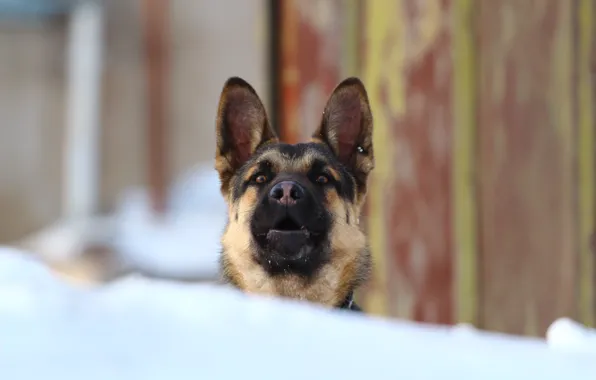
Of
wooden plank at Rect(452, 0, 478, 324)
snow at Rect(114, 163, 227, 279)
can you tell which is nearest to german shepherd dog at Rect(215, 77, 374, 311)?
wooden plank at Rect(452, 0, 478, 324)

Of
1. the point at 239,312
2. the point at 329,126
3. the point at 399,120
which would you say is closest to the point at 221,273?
the point at 329,126

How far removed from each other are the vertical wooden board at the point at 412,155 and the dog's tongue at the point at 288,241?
1.42 m

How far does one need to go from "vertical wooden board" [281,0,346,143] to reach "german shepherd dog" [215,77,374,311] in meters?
1.18

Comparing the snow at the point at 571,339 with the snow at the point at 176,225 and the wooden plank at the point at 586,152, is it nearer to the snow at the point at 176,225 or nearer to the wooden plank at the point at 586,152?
the wooden plank at the point at 586,152

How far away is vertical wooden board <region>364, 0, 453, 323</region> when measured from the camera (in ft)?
11.3

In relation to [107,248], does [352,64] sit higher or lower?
higher

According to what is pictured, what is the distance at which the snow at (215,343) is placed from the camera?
2.03 ft

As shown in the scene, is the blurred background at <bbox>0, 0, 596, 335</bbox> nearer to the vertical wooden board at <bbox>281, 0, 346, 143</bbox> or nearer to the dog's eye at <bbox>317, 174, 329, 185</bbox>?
the vertical wooden board at <bbox>281, 0, 346, 143</bbox>

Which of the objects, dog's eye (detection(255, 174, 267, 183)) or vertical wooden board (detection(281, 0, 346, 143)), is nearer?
dog's eye (detection(255, 174, 267, 183))

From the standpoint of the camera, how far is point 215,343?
0.67 meters

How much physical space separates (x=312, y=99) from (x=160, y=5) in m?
7.99

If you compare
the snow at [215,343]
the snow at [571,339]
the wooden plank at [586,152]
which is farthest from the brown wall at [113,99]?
the snow at [215,343]

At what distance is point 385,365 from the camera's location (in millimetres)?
668

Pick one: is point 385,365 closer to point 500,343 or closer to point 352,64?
point 500,343
